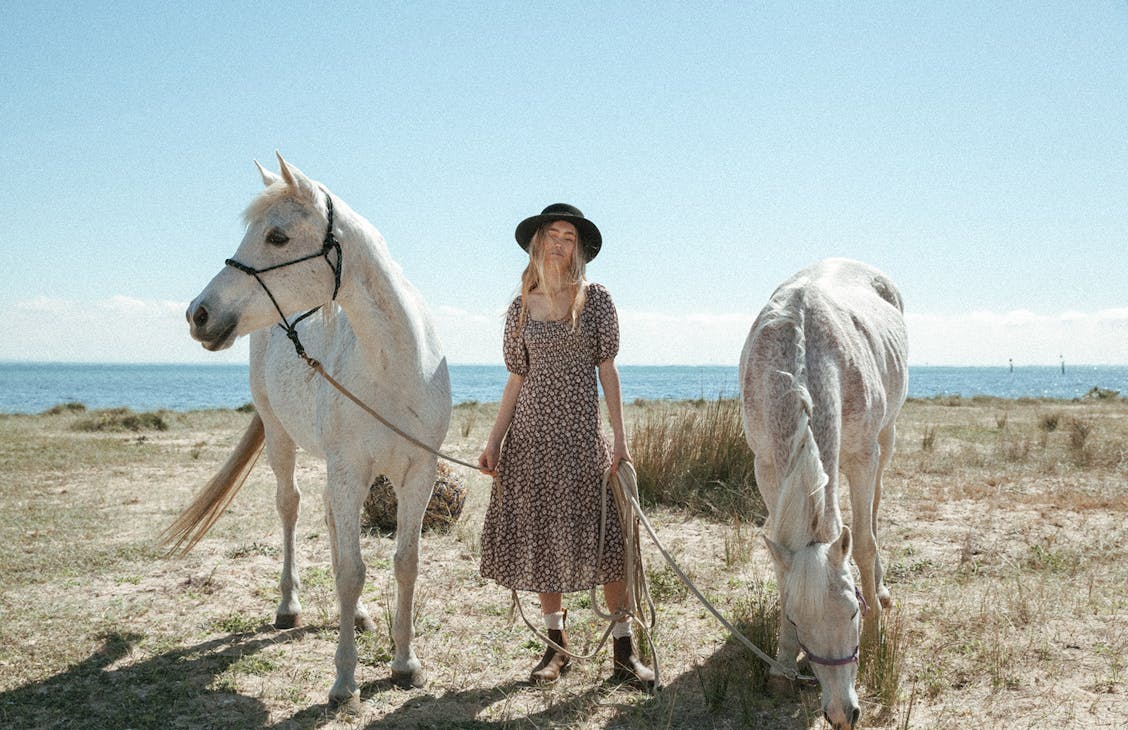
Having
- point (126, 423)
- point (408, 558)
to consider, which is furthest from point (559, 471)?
point (126, 423)

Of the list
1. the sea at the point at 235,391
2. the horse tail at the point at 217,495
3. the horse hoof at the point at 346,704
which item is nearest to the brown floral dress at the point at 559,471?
the horse hoof at the point at 346,704

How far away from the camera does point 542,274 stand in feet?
10.6

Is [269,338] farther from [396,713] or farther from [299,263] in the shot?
[396,713]

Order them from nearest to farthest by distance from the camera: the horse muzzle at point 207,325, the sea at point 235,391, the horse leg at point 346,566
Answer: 1. the horse muzzle at point 207,325
2. the horse leg at point 346,566
3. the sea at point 235,391

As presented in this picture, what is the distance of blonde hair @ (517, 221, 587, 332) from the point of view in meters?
3.20

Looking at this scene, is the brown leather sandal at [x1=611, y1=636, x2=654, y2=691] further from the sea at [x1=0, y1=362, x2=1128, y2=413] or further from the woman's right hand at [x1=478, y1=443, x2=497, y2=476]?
the sea at [x1=0, y1=362, x2=1128, y2=413]

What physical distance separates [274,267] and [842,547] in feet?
7.43

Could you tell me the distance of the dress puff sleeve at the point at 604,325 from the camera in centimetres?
321

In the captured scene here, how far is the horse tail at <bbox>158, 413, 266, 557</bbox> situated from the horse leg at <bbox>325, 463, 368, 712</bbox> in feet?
5.14

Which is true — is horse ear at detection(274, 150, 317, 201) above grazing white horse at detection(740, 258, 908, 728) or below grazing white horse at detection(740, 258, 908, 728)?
Result: above

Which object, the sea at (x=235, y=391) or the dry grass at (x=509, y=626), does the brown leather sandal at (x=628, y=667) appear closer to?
the dry grass at (x=509, y=626)

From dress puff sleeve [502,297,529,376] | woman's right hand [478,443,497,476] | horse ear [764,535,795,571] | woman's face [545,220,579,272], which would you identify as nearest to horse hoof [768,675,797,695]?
horse ear [764,535,795,571]

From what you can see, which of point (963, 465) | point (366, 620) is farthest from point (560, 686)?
point (963, 465)

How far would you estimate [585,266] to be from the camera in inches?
132
